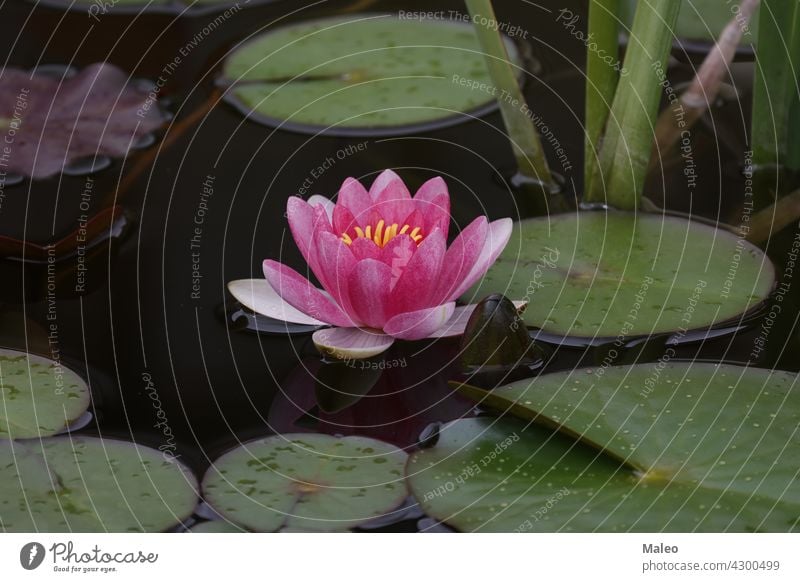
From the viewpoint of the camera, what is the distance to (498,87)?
3.74 feet

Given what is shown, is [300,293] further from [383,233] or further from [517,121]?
[517,121]

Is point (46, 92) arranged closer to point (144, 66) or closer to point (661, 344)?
point (144, 66)

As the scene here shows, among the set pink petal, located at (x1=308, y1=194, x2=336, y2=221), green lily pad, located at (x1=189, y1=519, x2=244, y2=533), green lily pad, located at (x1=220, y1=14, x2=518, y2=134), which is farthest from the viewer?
green lily pad, located at (x1=220, y1=14, x2=518, y2=134)

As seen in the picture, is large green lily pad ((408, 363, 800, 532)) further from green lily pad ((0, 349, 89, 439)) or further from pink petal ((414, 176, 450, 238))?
green lily pad ((0, 349, 89, 439))

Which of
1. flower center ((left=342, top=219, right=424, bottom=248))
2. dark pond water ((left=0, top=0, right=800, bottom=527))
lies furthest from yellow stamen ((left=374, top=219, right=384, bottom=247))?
dark pond water ((left=0, top=0, right=800, bottom=527))

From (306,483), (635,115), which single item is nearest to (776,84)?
(635,115)

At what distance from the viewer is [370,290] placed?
84 cm

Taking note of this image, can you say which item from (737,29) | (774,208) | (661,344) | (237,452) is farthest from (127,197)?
(737,29)

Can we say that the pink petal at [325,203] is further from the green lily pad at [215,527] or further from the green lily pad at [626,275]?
the green lily pad at [215,527]

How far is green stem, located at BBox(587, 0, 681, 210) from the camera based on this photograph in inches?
41.6

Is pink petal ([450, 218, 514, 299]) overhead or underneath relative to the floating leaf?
underneath

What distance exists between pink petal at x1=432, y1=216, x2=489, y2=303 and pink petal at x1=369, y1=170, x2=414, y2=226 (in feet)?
0.20

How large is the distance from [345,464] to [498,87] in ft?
1.75

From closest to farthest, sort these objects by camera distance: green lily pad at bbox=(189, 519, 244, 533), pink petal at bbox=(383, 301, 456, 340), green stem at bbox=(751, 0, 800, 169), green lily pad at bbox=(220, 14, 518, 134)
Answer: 1. green lily pad at bbox=(189, 519, 244, 533)
2. pink petal at bbox=(383, 301, 456, 340)
3. green stem at bbox=(751, 0, 800, 169)
4. green lily pad at bbox=(220, 14, 518, 134)
